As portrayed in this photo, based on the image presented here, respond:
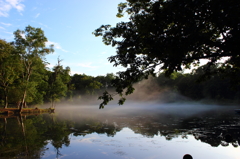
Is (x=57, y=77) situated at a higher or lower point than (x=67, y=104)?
higher

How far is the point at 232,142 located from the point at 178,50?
25.3 ft

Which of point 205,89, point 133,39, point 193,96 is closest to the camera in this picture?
point 133,39

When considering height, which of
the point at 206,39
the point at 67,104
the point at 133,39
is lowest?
the point at 67,104

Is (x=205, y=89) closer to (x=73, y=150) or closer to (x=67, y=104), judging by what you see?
(x=67, y=104)

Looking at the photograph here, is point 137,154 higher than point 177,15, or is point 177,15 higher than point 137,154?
point 177,15

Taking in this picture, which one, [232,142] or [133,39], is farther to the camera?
[232,142]

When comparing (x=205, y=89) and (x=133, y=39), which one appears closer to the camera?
(x=133, y=39)

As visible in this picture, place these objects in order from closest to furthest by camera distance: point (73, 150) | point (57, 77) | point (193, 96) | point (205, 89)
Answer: point (73, 150)
point (57, 77)
point (205, 89)
point (193, 96)

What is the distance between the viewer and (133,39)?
8289 mm

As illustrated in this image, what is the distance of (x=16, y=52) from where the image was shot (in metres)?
34.7

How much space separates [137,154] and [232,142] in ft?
19.1

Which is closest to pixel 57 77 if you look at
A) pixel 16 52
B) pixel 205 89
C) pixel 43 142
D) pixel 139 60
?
pixel 16 52

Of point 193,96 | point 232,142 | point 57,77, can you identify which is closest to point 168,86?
point 193,96

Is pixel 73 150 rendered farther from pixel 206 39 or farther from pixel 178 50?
pixel 206 39
